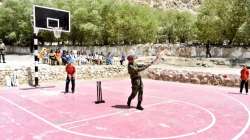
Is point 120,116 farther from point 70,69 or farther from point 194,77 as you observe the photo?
point 194,77

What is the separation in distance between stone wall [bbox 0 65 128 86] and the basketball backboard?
305 cm

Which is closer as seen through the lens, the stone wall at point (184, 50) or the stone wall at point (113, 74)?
the stone wall at point (113, 74)

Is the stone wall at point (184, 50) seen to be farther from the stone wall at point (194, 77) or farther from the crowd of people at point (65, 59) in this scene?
the crowd of people at point (65, 59)

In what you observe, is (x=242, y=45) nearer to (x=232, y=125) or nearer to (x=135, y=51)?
(x=135, y=51)

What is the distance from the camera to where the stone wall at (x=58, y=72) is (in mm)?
22906

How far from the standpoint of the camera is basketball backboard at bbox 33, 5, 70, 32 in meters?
22.2

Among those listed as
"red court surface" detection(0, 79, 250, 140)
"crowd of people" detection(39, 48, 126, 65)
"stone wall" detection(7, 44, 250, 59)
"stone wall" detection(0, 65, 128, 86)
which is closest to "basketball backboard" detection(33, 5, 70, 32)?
"crowd of people" detection(39, 48, 126, 65)

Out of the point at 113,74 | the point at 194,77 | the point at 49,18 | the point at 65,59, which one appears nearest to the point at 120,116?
the point at 49,18

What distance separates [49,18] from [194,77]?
11.2m

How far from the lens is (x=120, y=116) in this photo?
13078 millimetres

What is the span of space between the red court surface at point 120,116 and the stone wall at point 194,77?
13.4ft

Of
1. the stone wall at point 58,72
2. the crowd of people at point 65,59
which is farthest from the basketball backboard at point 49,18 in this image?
the stone wall at point 58,72

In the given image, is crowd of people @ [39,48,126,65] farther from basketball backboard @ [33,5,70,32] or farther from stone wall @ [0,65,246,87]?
basketball backboard @ [33,5,70,32]

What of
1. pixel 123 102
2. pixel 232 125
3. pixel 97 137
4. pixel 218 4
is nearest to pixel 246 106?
pixel 232 125
